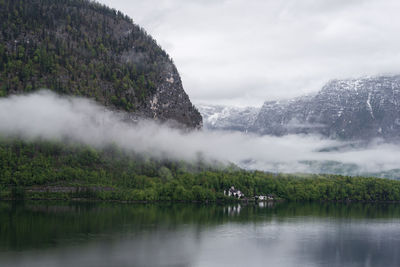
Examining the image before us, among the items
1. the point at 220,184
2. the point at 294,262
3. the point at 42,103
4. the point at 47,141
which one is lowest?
the point at 294,262

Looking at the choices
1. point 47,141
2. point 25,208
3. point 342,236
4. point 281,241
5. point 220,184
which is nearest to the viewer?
point 281,241

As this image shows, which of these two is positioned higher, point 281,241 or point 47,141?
point 47,141

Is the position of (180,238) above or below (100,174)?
below

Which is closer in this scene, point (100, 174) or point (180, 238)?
point (180, 238)

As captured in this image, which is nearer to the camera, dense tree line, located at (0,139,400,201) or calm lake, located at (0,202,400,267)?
calm lake, located at (0,202,400,267)

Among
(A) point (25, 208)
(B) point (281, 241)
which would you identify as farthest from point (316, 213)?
(A) point (25, 208)

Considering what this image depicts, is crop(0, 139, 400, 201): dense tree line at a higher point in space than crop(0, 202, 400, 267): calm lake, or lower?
higher

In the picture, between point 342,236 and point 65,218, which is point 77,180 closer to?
point 65,218

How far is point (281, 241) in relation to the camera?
96938 millimetres

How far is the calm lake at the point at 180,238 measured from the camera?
75669 millimetres

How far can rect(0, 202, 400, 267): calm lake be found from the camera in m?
75.7

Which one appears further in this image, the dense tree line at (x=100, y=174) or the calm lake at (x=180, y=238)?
the dense tree line at (x=100, y=174)

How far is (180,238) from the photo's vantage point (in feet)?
311

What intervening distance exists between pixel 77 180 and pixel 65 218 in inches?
1945
